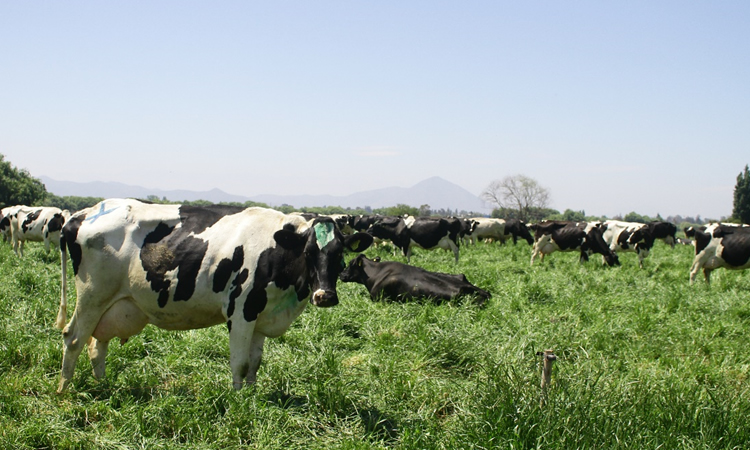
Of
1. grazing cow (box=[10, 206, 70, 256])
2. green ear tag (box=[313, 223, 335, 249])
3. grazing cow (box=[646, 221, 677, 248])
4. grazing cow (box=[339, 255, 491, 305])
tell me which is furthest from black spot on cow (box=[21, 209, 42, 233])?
grazing cow (box=[646, 221, 677, 248])

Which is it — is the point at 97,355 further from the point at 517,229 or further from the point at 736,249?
the point at 517,229

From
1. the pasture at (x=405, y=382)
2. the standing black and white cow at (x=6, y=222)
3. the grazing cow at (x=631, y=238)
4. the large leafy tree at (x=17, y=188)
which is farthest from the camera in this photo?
the large leafy tree at (x=17, y=188)

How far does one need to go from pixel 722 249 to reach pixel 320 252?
13175 mm

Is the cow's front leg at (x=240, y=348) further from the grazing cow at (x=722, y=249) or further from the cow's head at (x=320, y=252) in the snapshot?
the grazing cow at (x=722, y=249)

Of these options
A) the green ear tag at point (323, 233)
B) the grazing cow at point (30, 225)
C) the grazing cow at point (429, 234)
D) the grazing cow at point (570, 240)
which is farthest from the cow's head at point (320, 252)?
the grazing cow at point (30, 225)

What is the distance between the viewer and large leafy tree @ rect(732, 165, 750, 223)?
69.1 m

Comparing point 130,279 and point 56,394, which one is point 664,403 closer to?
point 130,279

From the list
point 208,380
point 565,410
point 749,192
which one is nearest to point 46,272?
point 208,380

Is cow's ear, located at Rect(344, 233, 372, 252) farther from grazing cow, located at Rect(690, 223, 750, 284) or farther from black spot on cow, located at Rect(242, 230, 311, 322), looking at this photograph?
grazing cow, located at Rect(690, 223, 750, 284)

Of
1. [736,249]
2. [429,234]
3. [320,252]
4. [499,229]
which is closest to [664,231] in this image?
[499,229]

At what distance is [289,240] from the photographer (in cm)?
494

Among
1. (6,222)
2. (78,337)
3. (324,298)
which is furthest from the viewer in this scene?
(6,222)

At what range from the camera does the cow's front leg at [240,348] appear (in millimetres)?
4719

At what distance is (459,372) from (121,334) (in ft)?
11.8
